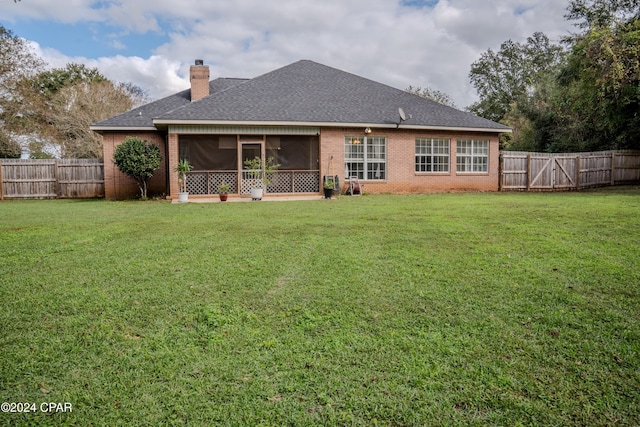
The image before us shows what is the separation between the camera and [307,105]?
687 inches

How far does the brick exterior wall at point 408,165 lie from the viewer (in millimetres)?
17125

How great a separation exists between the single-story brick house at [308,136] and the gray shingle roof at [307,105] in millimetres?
47

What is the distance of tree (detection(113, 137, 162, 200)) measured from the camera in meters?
15.3

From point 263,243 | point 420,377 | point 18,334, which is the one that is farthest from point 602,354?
point 263,243

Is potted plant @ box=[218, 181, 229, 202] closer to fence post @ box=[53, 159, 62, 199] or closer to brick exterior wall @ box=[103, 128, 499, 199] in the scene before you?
brick exterior wall @ box=[103, 128, 499, 199]

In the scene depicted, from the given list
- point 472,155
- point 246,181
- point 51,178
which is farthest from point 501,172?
point 51,178

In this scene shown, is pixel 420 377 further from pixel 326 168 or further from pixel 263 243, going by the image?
pixel 326 168

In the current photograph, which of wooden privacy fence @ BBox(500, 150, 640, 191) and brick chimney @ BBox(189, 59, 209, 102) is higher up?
brick chimney @ BBox(189, 59, 209, 102)

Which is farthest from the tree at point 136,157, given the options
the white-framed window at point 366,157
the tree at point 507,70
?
the tree at point 507,70

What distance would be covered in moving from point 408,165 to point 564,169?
8.39 metres

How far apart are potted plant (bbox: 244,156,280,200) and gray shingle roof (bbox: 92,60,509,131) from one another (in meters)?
1.65

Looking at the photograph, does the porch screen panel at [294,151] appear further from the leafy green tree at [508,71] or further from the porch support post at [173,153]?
the leafy green tree at [508,71]

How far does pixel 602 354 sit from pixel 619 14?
→ 85.7 ft

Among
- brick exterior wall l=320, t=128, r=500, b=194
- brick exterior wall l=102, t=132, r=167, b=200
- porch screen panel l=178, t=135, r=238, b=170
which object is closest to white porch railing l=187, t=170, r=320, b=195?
brick exterior wall l=320, t=128, r=500, b=194
